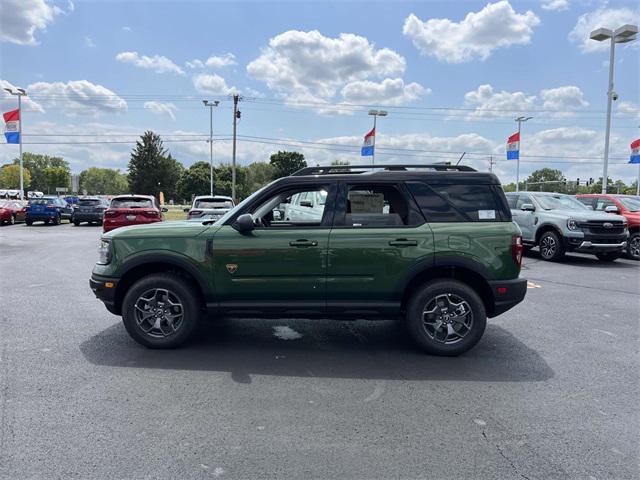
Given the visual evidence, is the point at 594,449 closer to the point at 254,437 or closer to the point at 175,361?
the point at 254,437

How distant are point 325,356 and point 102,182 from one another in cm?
18078

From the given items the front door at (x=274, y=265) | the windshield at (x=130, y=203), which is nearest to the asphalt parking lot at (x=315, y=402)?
the front door at (x=274, y=265)

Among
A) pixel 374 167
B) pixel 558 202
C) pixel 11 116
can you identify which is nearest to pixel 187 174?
pixel 11 116

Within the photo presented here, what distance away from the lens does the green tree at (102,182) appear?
527ft

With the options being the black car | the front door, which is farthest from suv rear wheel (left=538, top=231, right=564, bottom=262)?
the black car

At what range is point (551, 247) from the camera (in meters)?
12.1

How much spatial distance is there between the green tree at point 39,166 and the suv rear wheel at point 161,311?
147m

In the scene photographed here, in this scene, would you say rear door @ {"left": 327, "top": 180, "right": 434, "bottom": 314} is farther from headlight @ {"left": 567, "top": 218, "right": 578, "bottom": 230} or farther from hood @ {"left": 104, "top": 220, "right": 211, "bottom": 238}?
headlight @ {"left": 567, "top": 218, "right": 578, "bottom": 230}

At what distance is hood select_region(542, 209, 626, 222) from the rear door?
29.3 feet

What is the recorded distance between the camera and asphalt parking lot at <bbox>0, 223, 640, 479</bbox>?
2830 mm

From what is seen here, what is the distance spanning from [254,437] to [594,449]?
7.59 feet

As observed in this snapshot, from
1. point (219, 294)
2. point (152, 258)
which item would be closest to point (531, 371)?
point (219, 294)

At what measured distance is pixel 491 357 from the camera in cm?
476

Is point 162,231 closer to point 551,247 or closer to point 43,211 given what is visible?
point 551,247
